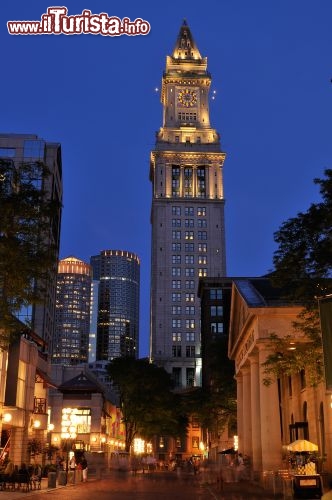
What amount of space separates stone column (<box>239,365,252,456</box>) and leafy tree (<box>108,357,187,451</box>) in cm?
2694

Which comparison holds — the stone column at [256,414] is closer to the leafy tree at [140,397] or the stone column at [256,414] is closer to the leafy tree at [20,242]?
the leafy tree at [20,242]

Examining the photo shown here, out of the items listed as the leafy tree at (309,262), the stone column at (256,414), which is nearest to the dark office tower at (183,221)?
the stone column at (256,414)

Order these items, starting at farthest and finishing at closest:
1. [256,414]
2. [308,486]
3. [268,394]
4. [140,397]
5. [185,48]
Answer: [185,48] < [140,397] < [256,414] < [268,394] < [308,486]

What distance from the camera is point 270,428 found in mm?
32812

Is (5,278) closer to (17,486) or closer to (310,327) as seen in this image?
(310,327)

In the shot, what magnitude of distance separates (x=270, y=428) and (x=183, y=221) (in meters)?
125

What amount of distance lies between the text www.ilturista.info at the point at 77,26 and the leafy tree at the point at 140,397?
143 feet

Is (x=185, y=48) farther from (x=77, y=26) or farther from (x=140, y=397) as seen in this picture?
(x=77, y=26)

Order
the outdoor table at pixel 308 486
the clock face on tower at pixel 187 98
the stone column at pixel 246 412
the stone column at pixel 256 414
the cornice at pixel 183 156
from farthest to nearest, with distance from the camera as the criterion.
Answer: the clock face on tower at pixel 187 98
the cornice at pixel 183 156
the stone column at pixel 246 412
the stone column at pixel 256 414
the outdoor table at pixel 308 486

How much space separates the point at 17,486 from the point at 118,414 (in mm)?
70132

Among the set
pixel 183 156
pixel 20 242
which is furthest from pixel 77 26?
pixel 183 156

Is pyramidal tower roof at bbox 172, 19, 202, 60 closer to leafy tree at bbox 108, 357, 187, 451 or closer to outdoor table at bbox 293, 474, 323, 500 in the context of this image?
leafy tree at bbox 108, 357, 187, 451

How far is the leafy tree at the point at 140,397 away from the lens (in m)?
70.9

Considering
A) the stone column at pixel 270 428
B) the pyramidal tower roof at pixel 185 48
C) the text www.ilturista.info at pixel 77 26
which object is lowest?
the stone column at pixel 270 428
